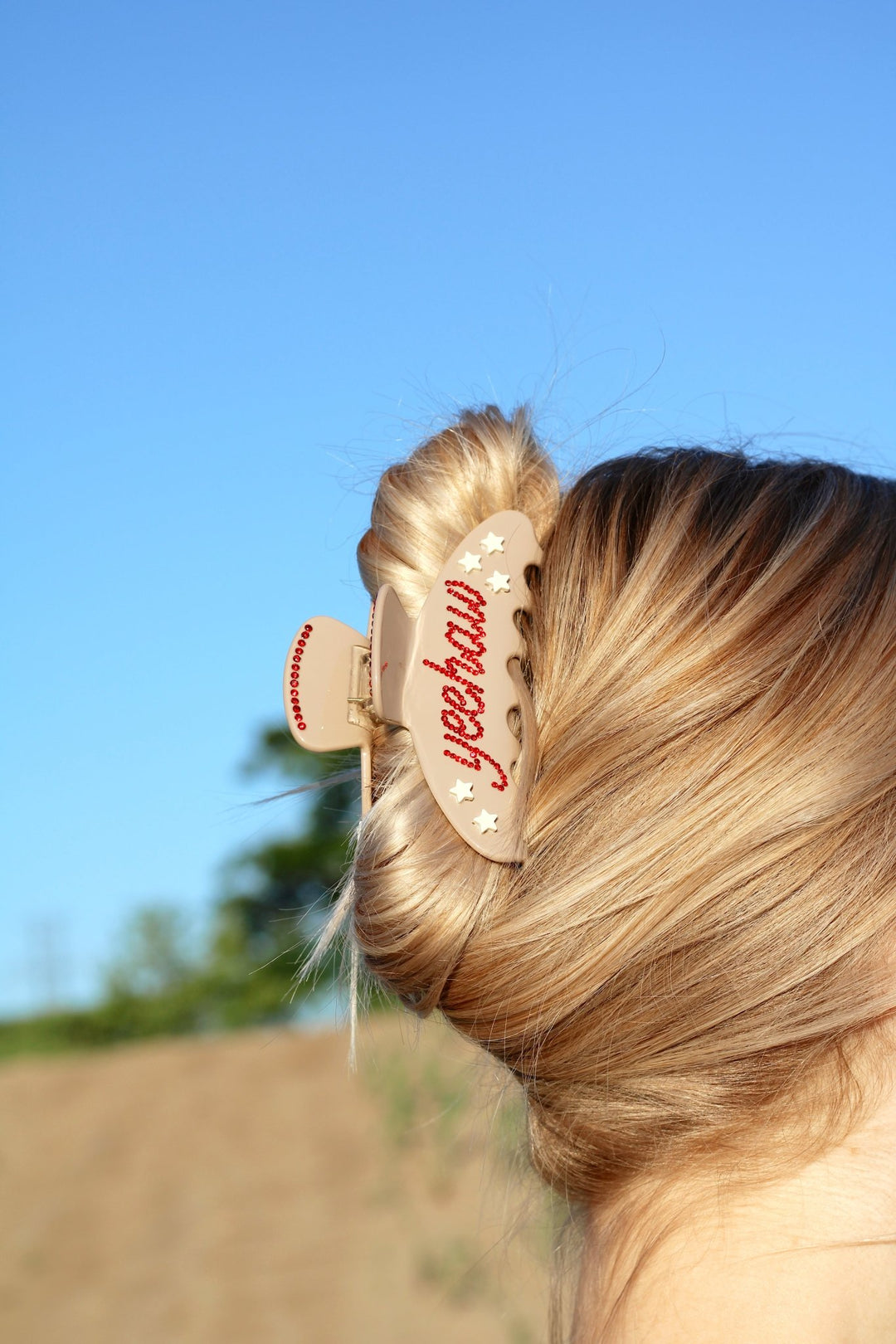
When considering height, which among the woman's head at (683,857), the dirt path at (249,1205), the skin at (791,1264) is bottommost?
the dirt path at (249,1205)

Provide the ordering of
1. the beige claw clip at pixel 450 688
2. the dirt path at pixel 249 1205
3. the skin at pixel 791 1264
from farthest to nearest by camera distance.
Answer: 1. the dirt path at pixel 249 1205
2. the beige claw clip at pixel 450 688
3. the skin at pixel 791 1264

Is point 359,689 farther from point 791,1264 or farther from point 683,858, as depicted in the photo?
point 791,1264

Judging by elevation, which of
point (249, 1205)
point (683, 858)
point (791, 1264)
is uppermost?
point (683, 858)

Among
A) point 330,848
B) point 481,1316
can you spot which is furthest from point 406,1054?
point 330,848

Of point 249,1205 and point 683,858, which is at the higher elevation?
point 683,858

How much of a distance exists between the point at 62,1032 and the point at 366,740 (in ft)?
40.4

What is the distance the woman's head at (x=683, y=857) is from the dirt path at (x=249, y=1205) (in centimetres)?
638

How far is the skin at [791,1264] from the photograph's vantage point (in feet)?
2.76

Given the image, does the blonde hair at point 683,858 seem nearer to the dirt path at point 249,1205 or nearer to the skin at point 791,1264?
the skin at point 791,1264

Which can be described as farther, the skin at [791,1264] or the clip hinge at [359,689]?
the clip hinge at [359,689]

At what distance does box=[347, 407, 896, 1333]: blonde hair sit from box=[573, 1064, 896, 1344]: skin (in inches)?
1.0

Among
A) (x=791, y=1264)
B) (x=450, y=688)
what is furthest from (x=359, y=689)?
(x=791, y=1264)

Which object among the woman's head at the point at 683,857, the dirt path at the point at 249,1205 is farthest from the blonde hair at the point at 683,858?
the dirt path at the point at 249,1205

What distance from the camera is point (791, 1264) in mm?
861
